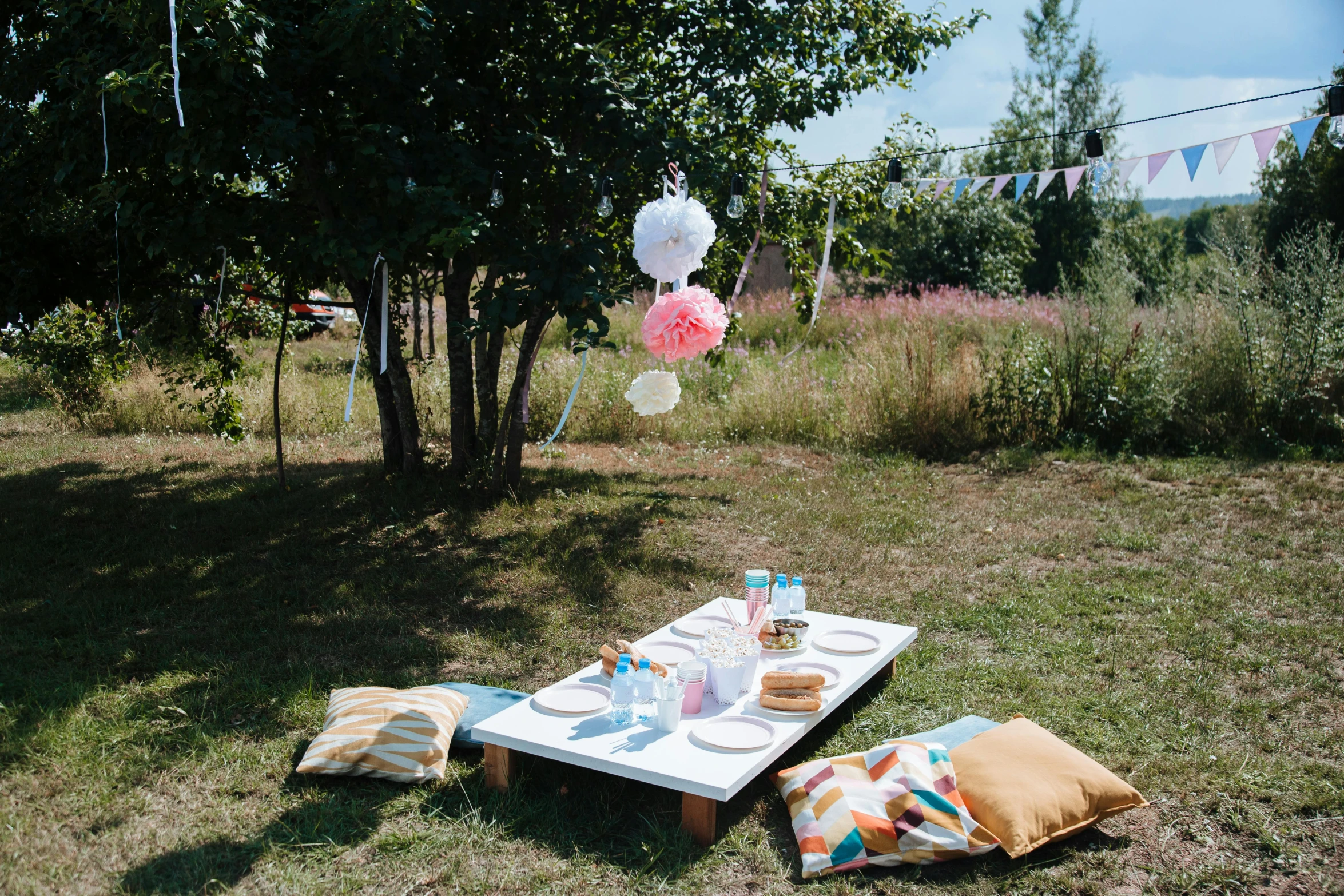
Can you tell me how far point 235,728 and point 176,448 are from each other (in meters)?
6.48

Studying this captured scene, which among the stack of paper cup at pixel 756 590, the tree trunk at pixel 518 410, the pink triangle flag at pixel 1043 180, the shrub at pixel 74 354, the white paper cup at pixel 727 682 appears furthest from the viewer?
the shrub at pixel 74 354

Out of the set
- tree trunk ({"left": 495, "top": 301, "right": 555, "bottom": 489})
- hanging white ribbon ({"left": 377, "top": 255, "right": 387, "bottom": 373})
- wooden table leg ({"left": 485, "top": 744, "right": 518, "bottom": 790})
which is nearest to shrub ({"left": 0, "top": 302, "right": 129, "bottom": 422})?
tree trunk ({"left": 495, "top": 301, "right": 555, "bottom": 489})

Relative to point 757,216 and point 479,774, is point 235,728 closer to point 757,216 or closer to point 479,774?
point 479,774

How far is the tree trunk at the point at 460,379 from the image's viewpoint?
647cm

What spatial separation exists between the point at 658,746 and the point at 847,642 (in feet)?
3.85

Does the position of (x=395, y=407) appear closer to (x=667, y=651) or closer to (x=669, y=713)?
(x=667, y=651)

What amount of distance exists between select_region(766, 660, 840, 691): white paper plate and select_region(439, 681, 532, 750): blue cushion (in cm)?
103

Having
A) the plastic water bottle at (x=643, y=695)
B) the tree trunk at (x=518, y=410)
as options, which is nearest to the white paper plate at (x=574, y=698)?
the plastic water bottle at (x=643, y=695)

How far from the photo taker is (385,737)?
318cm

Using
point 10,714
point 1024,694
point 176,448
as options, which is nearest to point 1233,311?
point 1024,694

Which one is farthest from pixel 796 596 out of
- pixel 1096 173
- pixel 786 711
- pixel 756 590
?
pixel 1096 173

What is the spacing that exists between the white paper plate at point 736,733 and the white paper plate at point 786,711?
3.7 inches

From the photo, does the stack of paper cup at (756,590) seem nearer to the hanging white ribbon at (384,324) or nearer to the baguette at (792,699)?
the baguette at (792,699)

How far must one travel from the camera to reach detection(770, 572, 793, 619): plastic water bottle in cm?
402
